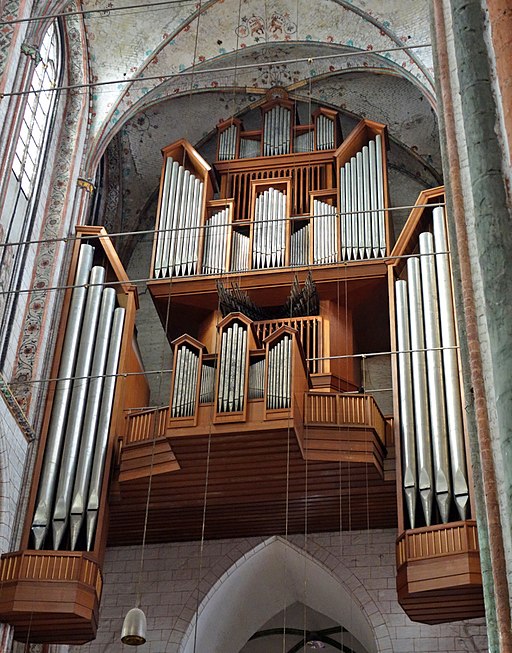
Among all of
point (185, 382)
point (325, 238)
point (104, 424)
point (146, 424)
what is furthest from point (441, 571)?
point (325, 238)

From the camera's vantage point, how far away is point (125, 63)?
15.1 m

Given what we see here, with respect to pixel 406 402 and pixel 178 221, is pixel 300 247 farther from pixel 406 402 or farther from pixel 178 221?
pixel 406 402

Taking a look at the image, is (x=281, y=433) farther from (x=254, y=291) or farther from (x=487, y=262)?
(x=487, y=262)

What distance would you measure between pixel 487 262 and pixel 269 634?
13700 mm

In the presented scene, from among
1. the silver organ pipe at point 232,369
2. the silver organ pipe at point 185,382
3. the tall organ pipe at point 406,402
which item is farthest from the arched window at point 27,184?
the tall organ pipe at point 406,402

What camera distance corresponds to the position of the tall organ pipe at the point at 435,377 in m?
11.1

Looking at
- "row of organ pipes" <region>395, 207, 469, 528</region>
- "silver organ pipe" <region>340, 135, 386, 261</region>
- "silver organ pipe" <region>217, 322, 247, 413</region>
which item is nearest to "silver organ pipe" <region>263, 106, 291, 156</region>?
"silver organ pipe" <region>340, 135, 386, 261</region>

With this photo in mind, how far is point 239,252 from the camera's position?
14.4 m

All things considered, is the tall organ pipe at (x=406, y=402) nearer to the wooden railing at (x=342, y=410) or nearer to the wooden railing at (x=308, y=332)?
the wooden railing at (x=342, y=410)

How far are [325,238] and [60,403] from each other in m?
4.38

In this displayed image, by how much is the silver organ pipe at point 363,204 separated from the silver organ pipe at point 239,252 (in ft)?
4.53

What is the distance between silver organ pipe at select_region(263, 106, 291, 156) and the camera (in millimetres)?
15859

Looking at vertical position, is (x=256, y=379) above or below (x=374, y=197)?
below

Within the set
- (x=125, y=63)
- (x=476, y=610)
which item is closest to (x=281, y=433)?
(x=476, y=610)
